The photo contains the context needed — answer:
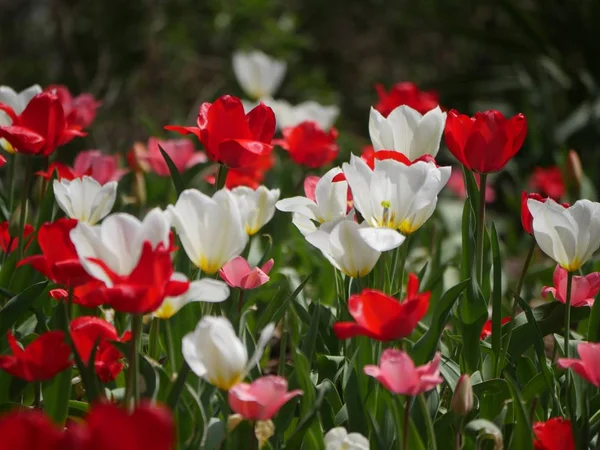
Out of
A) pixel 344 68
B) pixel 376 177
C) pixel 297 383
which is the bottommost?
pixel 344 68

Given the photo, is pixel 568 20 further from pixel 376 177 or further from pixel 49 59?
pixel 376 177

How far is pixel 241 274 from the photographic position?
4.04 feet

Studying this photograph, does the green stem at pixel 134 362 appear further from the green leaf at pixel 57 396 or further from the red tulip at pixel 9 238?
the red tulip at pixel 9 238

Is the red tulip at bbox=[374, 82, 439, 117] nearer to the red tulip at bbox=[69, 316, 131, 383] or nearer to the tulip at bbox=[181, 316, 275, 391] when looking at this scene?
the red tulip at bbox=[69, 316, 131, 383]

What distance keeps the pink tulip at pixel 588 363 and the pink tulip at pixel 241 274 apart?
42 centimetres

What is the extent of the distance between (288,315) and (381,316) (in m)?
0.52

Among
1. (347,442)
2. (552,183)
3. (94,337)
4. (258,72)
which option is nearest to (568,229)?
(347,442)

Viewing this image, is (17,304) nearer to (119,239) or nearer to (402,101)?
(119,239)

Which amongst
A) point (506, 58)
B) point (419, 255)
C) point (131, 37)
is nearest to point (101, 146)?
point (131, 37)

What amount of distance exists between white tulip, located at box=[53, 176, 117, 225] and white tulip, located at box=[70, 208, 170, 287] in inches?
15.9

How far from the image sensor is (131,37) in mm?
5203

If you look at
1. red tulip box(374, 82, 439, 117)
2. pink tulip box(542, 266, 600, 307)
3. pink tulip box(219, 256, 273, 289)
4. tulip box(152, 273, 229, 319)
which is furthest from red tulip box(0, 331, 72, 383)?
red tulip box(374, 82, 439, 117)

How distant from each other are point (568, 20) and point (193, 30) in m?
2.12

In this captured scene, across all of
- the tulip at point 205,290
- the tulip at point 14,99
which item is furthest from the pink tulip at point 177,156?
the tulip at point 205,290
